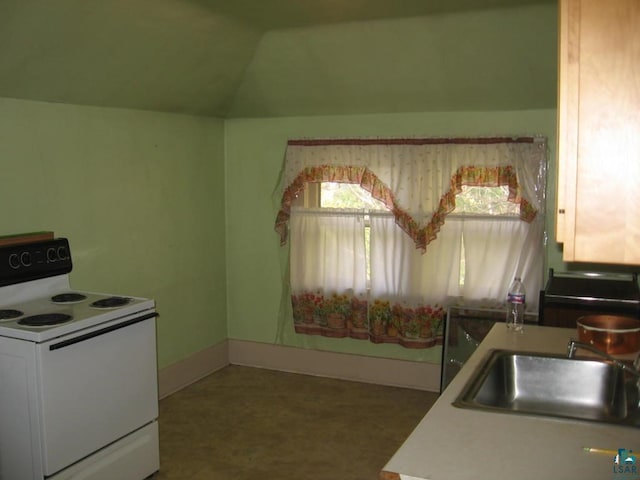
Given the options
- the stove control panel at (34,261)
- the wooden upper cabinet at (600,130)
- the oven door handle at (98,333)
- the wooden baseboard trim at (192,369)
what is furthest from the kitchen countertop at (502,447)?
the wooden baseboard trim at (192,369)

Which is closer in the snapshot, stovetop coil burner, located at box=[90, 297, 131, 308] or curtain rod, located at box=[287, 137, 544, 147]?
stovetop coil burner, located at box=[90, 297, 131, 308]

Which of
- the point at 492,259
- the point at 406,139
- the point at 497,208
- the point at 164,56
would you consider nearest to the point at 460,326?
the point at 492,259

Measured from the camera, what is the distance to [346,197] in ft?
15.7

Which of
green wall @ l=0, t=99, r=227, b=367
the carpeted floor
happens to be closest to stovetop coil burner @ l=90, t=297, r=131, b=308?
green wall @ l=0, t=99, r=227, b=367

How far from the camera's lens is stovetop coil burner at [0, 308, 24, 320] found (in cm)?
298

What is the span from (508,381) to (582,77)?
4.48 ft

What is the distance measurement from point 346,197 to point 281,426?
163 cm

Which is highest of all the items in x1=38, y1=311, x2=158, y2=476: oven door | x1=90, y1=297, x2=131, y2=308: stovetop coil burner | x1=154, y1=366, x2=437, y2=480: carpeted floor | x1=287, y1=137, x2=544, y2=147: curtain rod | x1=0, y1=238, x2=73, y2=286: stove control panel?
x1=287, y1=137, x2=544, y2=147: curtain rod

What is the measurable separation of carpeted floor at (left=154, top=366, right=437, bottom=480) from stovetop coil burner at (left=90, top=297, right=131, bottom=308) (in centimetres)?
Answer: 92

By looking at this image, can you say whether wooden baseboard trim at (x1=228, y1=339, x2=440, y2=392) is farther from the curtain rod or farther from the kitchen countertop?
the kitchen countertop

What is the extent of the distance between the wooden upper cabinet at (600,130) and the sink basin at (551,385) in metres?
0.92

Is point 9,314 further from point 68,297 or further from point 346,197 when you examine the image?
point 346,197

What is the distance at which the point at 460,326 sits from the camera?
166 inches

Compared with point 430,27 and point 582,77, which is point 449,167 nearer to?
point 430,27
